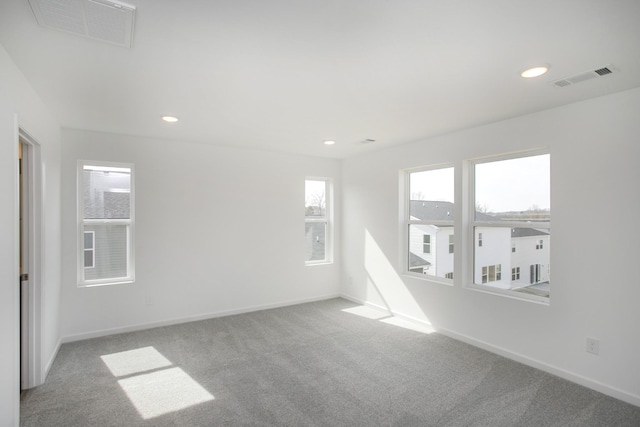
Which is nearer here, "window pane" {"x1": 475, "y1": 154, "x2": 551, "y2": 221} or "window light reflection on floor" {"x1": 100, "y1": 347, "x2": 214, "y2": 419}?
"window light reflection on floor" {"x1": 100, "y1": 347, "x2": 214, "y2": 419}

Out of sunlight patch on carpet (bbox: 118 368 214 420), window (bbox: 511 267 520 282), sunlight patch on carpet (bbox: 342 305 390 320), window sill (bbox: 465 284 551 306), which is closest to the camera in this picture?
sunlight patch on carpet (bbox: 118 368 214 420)

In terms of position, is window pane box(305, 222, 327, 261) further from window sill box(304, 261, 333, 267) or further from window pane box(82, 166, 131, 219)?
window pane box(82, 166, 131, 219)

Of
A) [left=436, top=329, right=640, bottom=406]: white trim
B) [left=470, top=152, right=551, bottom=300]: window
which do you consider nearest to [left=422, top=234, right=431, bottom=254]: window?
Result: [left=470, top=152, right=551, bottom=300]: window

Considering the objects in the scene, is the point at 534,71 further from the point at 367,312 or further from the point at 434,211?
the point at 367,312

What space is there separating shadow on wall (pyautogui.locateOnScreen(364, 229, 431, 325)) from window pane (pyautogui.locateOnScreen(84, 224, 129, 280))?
11.2 ft

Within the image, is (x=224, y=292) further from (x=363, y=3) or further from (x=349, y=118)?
(x=363, y=3)

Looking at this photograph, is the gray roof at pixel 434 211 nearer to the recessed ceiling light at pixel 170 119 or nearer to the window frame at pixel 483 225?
the window frame at pixel 483 225

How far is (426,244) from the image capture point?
14.8 feet

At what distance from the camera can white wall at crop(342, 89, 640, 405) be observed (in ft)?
8.75

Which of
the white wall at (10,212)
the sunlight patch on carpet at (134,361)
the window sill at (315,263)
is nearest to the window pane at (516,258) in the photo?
the window sill at (315,263)

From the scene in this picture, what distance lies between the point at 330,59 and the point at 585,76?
6.01 feet

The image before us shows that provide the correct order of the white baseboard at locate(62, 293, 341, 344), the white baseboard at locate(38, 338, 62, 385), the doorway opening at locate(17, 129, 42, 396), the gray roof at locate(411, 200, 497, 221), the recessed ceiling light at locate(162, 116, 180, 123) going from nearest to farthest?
the doorway opening at locate(17, 129, 42, 396) → the white baseboard at locate(38, 338, 62, 385) → the recessed ceiling light at locate(162, 116, 180, 123) → the white baseboard at locate(62, 293, 341, 344) → the gray roof at locate(411, 200, 497, 221)

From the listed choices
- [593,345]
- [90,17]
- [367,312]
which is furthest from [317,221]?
[90,17]

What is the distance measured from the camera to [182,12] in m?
1.63
